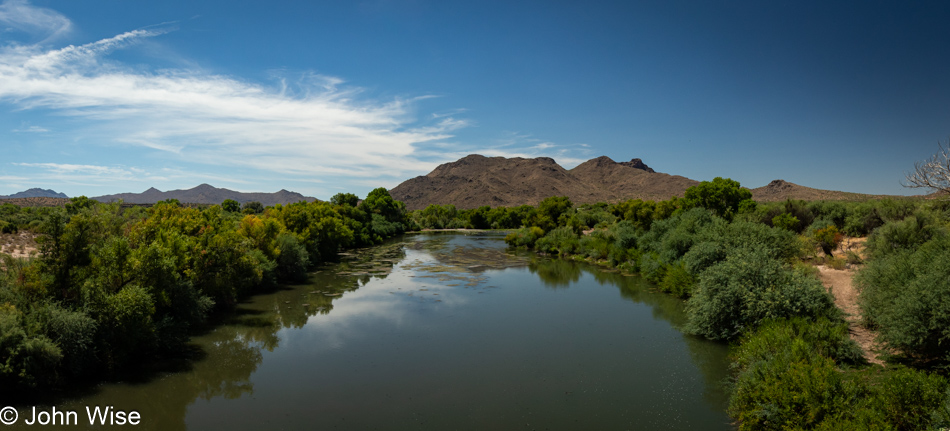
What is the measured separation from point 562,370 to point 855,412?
24.0ft

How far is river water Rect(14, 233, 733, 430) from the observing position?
36.2ft

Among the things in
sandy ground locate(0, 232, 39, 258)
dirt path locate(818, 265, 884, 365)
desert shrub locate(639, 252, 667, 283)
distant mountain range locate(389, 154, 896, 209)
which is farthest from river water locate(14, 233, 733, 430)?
distant mountain range locate(389, 154, 896, 209)

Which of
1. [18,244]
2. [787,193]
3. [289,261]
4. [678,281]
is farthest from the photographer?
[787,193]

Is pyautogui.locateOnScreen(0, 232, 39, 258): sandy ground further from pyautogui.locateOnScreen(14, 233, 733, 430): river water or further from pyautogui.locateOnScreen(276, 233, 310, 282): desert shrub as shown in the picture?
pyautogui.locateOnScreen(14, 233, 733, 430): river water

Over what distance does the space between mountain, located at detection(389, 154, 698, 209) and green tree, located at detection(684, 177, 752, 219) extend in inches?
4125

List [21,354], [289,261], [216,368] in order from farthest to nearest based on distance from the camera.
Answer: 1. [289,261]
2. [216,368]
3. [21,354]

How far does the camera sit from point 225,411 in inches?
451

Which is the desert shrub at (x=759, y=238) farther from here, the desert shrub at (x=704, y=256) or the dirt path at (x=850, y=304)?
the dirt path at (x=850, y=304)

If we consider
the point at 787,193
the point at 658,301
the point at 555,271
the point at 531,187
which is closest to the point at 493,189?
Result: the point at 531,187

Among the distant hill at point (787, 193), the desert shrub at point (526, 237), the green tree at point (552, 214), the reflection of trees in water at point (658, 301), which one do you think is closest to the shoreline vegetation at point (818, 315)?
the reflection of trees in water at point (658, 301)

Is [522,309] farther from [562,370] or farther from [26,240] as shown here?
[26,240]

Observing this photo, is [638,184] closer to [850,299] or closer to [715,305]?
[850,299]

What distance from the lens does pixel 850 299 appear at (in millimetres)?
18266
